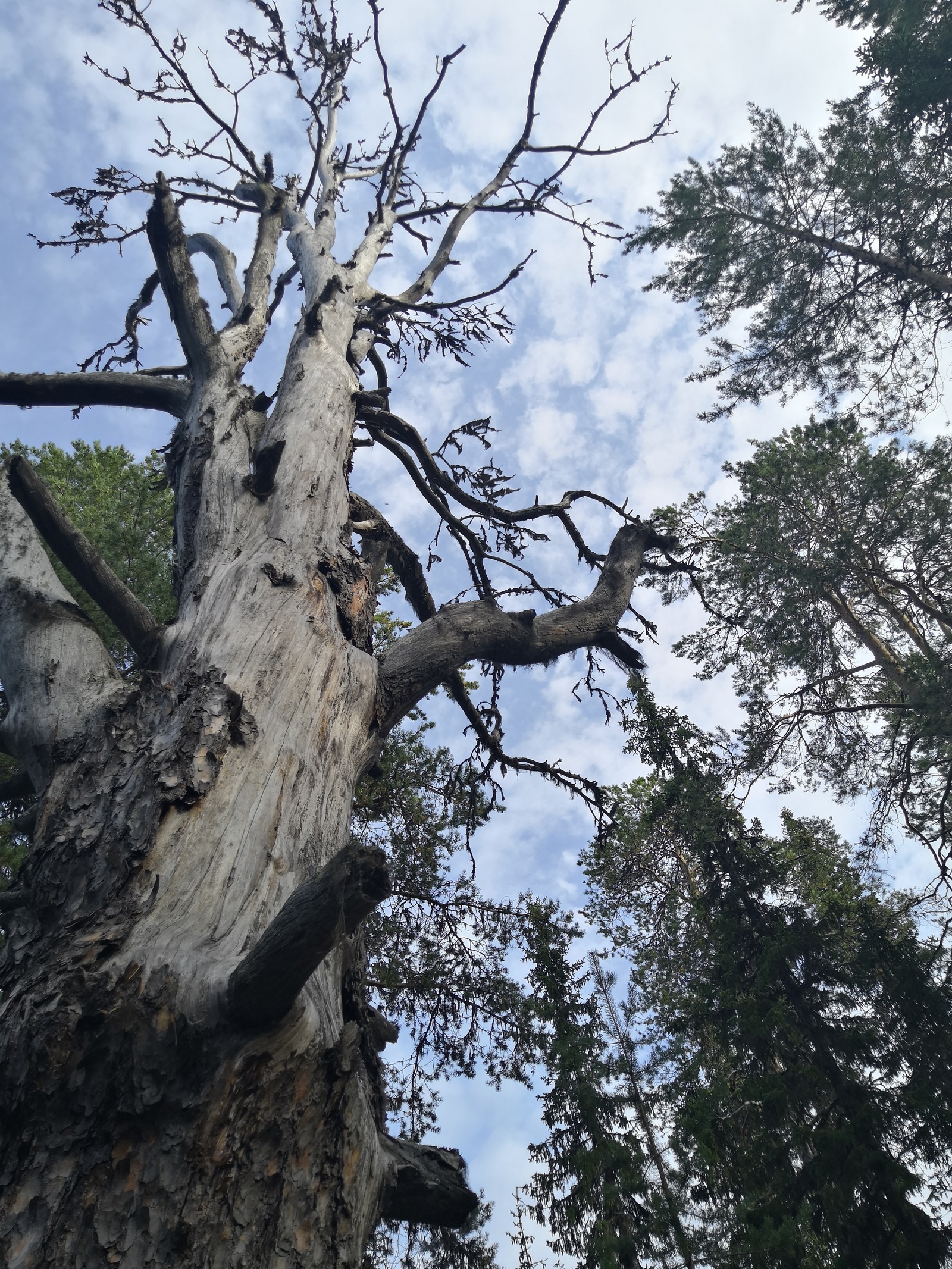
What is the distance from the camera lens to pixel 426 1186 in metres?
2.23

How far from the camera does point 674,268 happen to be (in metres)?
10.8

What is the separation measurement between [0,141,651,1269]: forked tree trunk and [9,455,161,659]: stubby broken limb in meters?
0.01

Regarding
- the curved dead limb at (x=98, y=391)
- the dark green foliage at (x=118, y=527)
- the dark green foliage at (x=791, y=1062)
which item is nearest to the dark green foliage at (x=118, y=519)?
the dark green foliage at (x=118, y=527)

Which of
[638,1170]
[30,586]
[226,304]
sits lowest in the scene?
[638,1170]

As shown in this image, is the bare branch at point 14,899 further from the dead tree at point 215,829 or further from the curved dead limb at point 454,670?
the curved dead limb at point 454,670

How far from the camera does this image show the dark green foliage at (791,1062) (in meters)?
4.45

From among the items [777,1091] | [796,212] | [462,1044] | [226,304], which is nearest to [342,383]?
[226,304]

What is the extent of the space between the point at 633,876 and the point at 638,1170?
23.0ft

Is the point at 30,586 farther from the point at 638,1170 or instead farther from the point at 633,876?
the point at 633,876

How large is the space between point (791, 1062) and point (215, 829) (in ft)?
16.7

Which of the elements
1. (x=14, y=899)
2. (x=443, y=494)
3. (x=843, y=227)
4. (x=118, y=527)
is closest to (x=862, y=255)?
(x=843, y=227)

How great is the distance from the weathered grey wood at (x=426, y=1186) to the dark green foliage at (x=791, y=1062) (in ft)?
8.22

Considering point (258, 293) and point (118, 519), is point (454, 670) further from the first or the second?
point (118, 519)

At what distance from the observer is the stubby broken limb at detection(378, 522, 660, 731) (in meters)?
3.75
